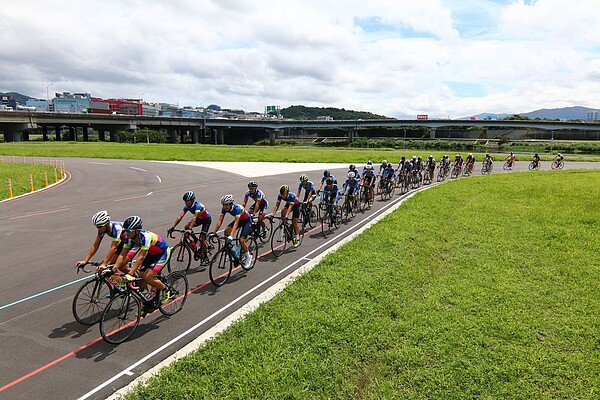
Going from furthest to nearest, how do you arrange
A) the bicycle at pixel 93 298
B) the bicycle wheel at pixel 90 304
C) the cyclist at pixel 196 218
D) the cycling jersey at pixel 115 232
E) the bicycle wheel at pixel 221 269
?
the cyclist at pixel 196 218
the bicycle wheel at pixel 221 269
the cycling jersey at pixel 115 232
the bicycle wheel at pixel 90 304
the bicycle at pixel 93 298

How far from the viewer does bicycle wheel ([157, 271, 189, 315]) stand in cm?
721

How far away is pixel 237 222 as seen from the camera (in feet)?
28.6

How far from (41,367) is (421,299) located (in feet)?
20.8

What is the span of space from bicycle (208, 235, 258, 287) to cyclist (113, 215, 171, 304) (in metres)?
1.50

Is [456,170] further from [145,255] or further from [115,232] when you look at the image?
[145,255]

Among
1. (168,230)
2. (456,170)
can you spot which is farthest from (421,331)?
(456,170)

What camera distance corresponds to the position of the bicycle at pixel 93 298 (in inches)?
259

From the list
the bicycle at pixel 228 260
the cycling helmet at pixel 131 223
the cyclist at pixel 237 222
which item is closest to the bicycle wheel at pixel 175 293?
the bicycle at pixel 228 260

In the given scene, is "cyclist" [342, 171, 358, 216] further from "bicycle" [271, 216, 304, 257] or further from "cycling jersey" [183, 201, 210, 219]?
"cycling jersey" [183, 201, 210, 219]

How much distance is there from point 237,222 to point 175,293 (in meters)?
2.13

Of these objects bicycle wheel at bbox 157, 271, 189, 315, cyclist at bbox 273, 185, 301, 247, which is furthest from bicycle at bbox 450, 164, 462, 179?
bicycle wheel at bbox 157, 271, 189, 315

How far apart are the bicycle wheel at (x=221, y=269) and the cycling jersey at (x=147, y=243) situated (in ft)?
5.46

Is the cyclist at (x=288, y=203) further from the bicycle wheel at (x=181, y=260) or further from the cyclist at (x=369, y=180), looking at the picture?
the cyclist at (x=369, y=180)

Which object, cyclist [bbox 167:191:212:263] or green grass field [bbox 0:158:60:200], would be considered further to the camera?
green grass field [bbox 0:158:60:200]
